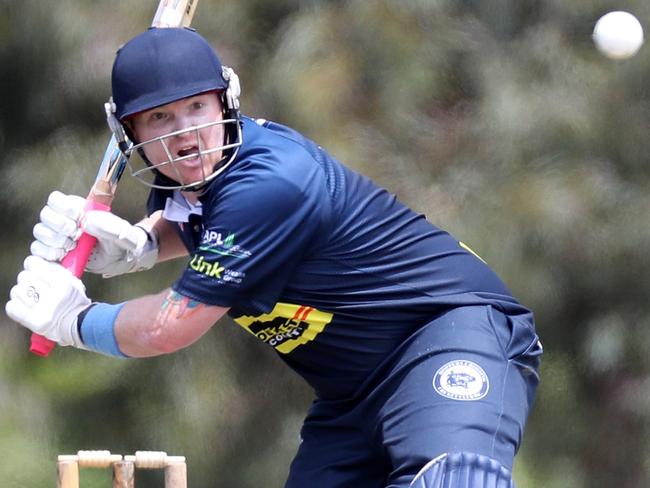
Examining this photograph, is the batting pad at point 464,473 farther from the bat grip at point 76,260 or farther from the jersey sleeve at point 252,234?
the bat grip at point 76,260

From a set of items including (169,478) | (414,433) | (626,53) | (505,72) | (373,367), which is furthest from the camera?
(505,72)

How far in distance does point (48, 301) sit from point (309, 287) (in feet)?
1.80

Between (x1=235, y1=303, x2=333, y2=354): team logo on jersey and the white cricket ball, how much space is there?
8.59 feet

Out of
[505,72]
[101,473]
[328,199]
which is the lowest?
[101,473]

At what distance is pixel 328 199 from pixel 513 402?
0.56 metres

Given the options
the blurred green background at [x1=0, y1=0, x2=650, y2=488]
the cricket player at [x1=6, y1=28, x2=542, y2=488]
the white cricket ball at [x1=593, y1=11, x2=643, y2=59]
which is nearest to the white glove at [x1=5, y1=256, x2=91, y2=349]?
the cricket player at [x1=6, y1=28, x2=542, y2=488]

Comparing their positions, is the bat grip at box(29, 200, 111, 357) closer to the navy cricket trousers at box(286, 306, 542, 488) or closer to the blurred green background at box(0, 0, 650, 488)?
the navy cricket trousers at box(286, 306, 542, 488)

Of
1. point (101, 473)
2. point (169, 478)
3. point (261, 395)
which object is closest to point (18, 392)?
point (101, 473)

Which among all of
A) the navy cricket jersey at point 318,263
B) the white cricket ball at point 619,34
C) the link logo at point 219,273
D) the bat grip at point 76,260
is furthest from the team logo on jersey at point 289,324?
the white cricket ball at point 619,34

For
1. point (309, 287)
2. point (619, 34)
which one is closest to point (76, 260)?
A: point (309, 287)

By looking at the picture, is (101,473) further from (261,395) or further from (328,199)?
(328,199)

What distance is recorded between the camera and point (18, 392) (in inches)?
229

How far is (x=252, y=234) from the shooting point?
2.89 metres

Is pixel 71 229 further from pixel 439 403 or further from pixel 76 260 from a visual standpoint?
pixel 439 403
